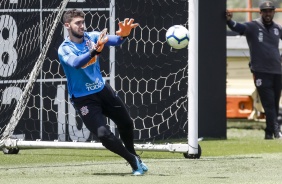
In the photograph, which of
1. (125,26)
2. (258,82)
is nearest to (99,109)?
(125,26)

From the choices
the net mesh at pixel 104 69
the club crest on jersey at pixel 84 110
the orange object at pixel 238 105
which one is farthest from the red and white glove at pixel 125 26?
the orange object at pixel 238 105

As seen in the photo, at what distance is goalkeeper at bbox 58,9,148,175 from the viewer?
34.1ft

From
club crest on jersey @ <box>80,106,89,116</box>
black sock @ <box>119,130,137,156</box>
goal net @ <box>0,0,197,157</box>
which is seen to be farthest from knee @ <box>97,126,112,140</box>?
goal net @ <box>0,0,197,157</box>

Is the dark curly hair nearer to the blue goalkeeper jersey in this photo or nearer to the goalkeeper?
the goalkeeper

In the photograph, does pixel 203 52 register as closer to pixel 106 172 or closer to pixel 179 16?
pixel 179 16

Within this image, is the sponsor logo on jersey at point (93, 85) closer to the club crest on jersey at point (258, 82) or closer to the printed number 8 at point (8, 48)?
the printed number 8 at point (8, 48)

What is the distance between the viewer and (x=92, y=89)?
10.6 meters

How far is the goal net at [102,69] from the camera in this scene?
13.7 m

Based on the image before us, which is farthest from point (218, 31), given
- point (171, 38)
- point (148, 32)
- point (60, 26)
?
point (171, 38)

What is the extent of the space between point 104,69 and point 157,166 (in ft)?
10.7

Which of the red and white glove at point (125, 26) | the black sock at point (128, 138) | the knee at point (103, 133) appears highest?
the red and white glove at point (125, 26)

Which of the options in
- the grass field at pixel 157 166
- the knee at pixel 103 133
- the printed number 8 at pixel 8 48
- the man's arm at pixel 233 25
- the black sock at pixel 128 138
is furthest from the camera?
the man's arm at pixel 233 25

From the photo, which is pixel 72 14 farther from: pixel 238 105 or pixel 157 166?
pixel 238 105

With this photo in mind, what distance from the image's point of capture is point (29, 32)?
13844mm
